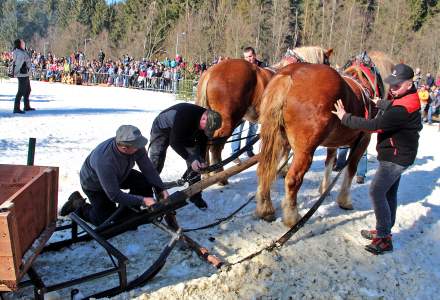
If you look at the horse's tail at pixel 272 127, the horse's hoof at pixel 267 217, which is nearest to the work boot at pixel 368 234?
the horse's hoof at pixel 267 217

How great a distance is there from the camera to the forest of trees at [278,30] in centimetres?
3047

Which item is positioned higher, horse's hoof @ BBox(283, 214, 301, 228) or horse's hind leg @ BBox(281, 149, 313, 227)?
horse's hind leg @ BBox(281, 149, 313, 227)

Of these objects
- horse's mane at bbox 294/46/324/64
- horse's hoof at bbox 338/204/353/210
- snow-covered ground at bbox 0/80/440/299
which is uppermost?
horse's mane at bbox 294/46/324/64

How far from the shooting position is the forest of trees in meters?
30.5

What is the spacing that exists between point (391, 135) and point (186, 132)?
2121mm

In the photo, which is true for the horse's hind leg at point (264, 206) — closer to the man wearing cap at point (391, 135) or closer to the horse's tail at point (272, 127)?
the horse's tail at point (272, 127)

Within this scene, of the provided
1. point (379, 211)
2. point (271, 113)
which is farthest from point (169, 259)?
point (379, 211)

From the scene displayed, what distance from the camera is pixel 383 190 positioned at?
13.3 feet

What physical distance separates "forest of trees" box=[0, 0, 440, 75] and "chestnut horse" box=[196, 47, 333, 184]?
23.7 m

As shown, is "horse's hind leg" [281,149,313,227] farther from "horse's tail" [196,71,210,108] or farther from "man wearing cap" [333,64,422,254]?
"horse's tail" [196,71,210,108]

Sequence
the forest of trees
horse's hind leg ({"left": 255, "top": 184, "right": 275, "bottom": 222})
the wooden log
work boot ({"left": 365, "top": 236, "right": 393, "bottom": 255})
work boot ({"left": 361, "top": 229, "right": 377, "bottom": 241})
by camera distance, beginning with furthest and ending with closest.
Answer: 1. the forest of trees
2. horse's hind leg ({"left": 255, "top": 184, "right": 275, "bottom": 222})
3. work boot ({"left": 361, "top": 229, "right": 377, "bottom": 241})
4. work boot ({"left": 365, "top": 236, "right": 393, "bottom": 255})
5. the wooden log

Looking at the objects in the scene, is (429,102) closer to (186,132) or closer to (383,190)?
(383,190)

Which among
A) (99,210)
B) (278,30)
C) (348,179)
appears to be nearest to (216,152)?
(348,179)

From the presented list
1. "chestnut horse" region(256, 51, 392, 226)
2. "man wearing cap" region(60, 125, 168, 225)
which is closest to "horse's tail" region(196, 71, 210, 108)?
"chestnut horse" region(256, 51, 392, 226)
